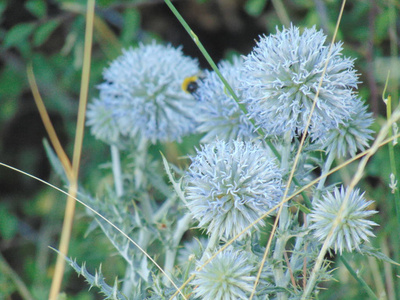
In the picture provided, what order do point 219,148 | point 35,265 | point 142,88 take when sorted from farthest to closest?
1. point 35,265
2. point 142,88
3. point 219,148

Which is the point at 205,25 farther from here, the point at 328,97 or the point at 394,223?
the point at 328,97

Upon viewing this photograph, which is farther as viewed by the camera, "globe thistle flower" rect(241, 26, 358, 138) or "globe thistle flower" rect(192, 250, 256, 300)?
"globe thistle flower" rect(241, 26, 358, 138)

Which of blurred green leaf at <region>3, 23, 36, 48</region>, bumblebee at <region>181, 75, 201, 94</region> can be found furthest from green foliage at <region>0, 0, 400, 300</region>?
bumblebee at <region>181, 75, 201, 94</region>

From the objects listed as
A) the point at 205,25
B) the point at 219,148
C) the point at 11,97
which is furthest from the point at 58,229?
the point at 219,148

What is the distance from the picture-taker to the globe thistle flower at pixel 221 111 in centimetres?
213

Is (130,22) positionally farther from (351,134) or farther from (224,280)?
(224,280)

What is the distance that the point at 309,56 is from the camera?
1.74 meters

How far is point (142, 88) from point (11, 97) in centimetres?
171

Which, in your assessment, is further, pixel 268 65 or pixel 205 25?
pixel 205 25

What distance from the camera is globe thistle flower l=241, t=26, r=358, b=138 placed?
1.73 m

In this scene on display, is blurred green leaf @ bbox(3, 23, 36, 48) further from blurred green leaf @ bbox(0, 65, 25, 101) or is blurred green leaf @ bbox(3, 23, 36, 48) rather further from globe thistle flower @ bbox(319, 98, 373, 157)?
globe thistle flower @ bbox(319, 98, 373, 157)

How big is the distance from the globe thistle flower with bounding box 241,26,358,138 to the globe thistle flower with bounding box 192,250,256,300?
1.64 feet

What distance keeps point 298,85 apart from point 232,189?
17.6 inches

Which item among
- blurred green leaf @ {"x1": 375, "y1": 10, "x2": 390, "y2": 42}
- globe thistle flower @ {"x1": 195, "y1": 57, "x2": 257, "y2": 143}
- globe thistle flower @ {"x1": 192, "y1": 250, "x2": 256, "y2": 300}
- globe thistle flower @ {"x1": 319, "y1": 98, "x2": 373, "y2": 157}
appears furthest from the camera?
blurred green leaf @ {"x1": 375, "y1": 10, "x2": 390, "y2": 42}
